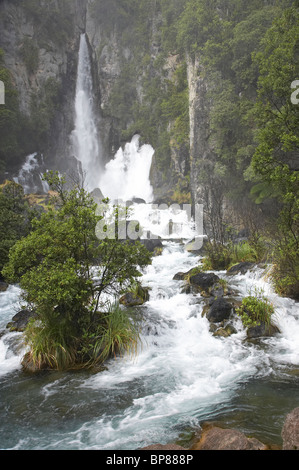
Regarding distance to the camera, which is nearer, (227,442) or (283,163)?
(227,442)

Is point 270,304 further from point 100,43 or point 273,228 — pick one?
Result: point 100,43

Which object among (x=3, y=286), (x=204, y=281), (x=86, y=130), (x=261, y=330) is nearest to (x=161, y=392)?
(x=261, y=330)

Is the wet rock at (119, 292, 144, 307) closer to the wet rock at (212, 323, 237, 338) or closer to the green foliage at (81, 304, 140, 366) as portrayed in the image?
the green foliage at (81, 304, 140, 366)

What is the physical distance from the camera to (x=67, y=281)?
19.2 feet

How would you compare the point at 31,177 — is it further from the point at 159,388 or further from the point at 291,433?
the point at 291,433

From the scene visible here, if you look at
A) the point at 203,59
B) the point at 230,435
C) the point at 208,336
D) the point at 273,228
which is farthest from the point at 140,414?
the point at 203,59

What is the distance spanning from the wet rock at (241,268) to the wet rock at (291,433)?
8.26 metres

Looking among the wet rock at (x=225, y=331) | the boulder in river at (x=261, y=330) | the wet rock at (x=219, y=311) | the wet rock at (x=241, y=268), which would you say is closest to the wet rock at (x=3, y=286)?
the wet rock at (x=219, y=311)

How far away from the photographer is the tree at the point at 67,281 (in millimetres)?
6141

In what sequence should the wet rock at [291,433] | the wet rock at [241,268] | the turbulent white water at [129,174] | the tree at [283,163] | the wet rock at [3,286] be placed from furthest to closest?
the turbulent white water at [129,174] → the wet rock at [3,286] → the wet rock at [241,268] → the tree at [283,163] → the wet rock at [291,433]

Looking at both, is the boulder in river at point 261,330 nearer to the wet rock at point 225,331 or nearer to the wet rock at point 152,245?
the wet rock at point 225,331

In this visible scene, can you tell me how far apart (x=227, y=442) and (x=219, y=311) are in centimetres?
495

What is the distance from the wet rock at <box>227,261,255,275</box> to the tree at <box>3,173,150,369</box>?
241 inches
